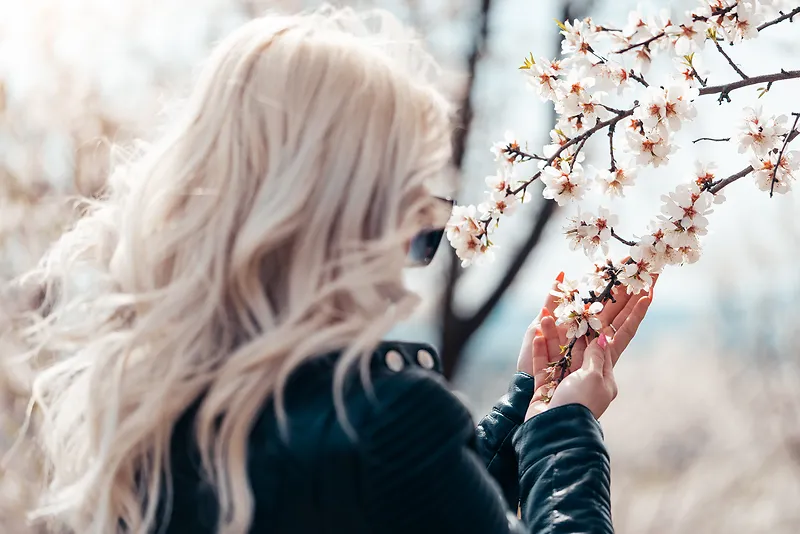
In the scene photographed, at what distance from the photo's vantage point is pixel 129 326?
0.81m

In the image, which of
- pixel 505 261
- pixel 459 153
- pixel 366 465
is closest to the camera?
pixel 366 465

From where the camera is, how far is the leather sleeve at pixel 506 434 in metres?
1.11

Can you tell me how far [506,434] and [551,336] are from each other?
0.15 meters

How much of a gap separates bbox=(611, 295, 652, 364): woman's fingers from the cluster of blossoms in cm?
3

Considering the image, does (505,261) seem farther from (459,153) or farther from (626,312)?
(626,312)

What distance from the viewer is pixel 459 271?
424 centimetres

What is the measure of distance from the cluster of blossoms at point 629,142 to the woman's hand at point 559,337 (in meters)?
0.03

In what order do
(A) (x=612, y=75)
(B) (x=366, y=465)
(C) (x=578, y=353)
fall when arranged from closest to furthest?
1. (B) (x=366, y=465)
2. (C) (x=578, y=353)
3. (A) (x=612, y=75)

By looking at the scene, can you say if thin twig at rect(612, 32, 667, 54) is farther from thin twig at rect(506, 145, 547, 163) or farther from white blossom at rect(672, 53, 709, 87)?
thin twig at rect(506, 145, 547, 163)

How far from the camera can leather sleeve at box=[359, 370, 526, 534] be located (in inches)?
26.5

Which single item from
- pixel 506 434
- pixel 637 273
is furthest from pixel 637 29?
pixel 506 434

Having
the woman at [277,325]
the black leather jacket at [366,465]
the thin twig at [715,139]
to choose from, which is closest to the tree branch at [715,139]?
the thin twig at [715,139]

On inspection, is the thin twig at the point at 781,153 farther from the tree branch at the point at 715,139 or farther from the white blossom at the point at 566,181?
the white blossom at the point at 566,181

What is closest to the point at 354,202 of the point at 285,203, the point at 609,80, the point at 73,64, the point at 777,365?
the point at 285,203
